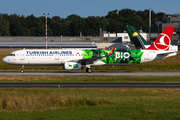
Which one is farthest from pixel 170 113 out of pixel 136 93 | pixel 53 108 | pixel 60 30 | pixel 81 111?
pixel 60 30

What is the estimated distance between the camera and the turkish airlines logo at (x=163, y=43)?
1964 inches

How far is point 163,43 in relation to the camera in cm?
5003

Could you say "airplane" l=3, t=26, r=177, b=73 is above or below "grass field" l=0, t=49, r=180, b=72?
above

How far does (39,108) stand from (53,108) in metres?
0.88

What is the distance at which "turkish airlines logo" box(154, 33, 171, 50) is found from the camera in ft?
164

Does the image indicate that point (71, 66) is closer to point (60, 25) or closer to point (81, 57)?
point (81, 57)

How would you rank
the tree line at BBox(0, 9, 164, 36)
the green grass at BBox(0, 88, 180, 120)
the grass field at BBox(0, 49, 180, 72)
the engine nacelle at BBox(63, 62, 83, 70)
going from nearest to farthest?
the green grass at BBox(0, 88, 180, 120) → the engine nacelle at BBox(63, 62, 83, 70) → the grass field at BBox(0, 49, 180, 72) → the tree line at BBox(0, 9, 164, 36)

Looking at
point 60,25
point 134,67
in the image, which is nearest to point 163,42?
point 134,67

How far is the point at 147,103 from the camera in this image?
1880 centimetres

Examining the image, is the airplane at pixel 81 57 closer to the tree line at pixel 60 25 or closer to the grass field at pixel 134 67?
the grass field at pixel 134 67

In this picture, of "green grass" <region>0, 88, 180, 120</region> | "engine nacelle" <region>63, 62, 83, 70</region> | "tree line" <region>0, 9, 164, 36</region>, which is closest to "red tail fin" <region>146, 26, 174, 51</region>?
"engine nacelle" <region>63, 62, 83, 70</region>

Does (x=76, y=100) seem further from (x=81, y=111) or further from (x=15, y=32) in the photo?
(x=15, y=32)

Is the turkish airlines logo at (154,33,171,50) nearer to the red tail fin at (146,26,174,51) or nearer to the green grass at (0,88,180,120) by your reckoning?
the red tail fin at (146,26,174,51)

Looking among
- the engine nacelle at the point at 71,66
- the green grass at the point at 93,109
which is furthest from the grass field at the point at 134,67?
the green grass at the point at 93,109
